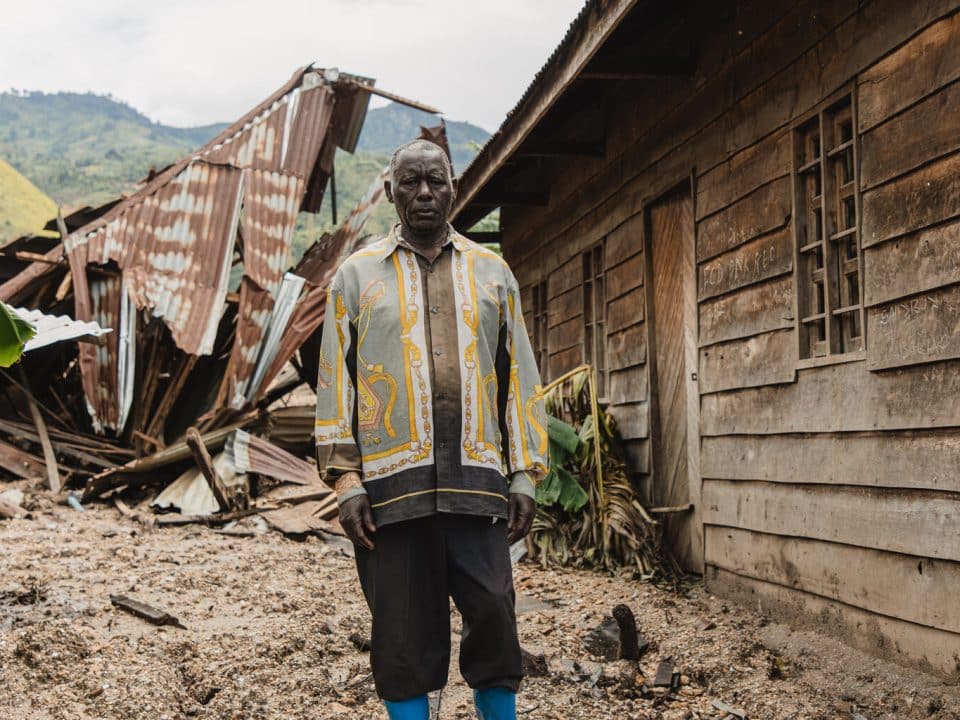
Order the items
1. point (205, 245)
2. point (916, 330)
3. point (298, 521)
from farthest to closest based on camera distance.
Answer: point (205, 245)
point (298, 521)
point (916, 330)

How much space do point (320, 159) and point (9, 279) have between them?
430 cm

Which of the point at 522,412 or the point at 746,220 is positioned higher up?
the point at 746,220

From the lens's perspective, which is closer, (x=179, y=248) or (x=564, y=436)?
(x=564, y=436)

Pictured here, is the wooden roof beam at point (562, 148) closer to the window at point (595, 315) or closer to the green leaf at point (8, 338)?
the window at point (595, 315)

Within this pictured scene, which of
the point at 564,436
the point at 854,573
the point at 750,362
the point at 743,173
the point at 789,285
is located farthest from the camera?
Answer: the point at 564,436

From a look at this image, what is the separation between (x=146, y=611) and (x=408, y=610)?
311cm

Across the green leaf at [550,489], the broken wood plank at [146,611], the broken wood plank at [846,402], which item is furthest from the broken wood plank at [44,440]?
the broken wood plank at [846,402]

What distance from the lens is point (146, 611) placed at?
5316mm

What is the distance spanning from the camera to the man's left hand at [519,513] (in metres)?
2.89

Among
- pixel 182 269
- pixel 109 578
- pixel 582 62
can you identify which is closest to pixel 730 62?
pixel 582 62

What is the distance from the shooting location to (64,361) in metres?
11.1

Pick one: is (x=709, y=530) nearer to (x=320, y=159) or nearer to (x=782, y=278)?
(x=782, y=278)

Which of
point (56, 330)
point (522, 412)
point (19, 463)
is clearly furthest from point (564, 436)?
point (19, 463)

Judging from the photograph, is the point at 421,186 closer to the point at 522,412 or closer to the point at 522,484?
the point at 522,412
